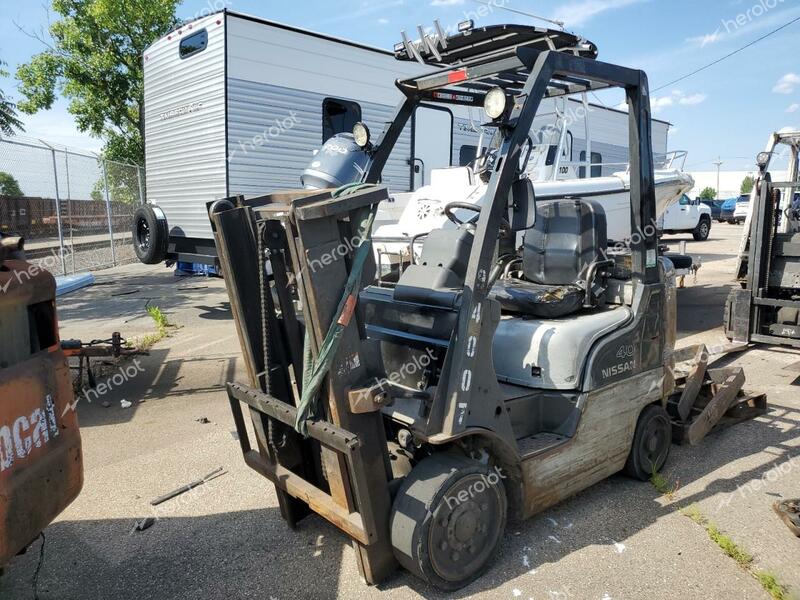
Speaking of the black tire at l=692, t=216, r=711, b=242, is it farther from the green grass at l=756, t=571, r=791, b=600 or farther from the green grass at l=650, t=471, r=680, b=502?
the green grass at l=756, t=571, r=791, b=600

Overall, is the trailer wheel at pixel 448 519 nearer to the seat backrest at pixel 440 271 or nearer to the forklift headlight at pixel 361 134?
the seat backrest at pixel 440 271

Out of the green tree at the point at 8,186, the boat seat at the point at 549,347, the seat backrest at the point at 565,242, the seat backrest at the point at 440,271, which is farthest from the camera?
the green tree at the point at 8,186

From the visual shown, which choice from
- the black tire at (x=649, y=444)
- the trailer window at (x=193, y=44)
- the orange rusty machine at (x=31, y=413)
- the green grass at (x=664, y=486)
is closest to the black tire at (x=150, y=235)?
the trailer window at (x=193, y=44)

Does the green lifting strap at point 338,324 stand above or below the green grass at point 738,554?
above

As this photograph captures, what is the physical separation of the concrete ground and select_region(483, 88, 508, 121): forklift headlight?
2.40 meters

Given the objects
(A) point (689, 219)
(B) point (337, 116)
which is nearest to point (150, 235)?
(B) point (337, 116)

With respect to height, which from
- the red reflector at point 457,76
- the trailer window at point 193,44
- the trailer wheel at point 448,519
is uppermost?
the trailer window at point 193,44

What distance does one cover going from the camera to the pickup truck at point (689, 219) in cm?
2216

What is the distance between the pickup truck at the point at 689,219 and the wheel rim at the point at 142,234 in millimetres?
17965

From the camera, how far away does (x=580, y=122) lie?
591 inches

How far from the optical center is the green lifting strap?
8.86 ft

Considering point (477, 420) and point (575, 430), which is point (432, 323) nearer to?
point (477, 420)

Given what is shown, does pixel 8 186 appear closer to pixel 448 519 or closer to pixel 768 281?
pixel 448 519

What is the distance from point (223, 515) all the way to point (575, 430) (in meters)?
2.28
